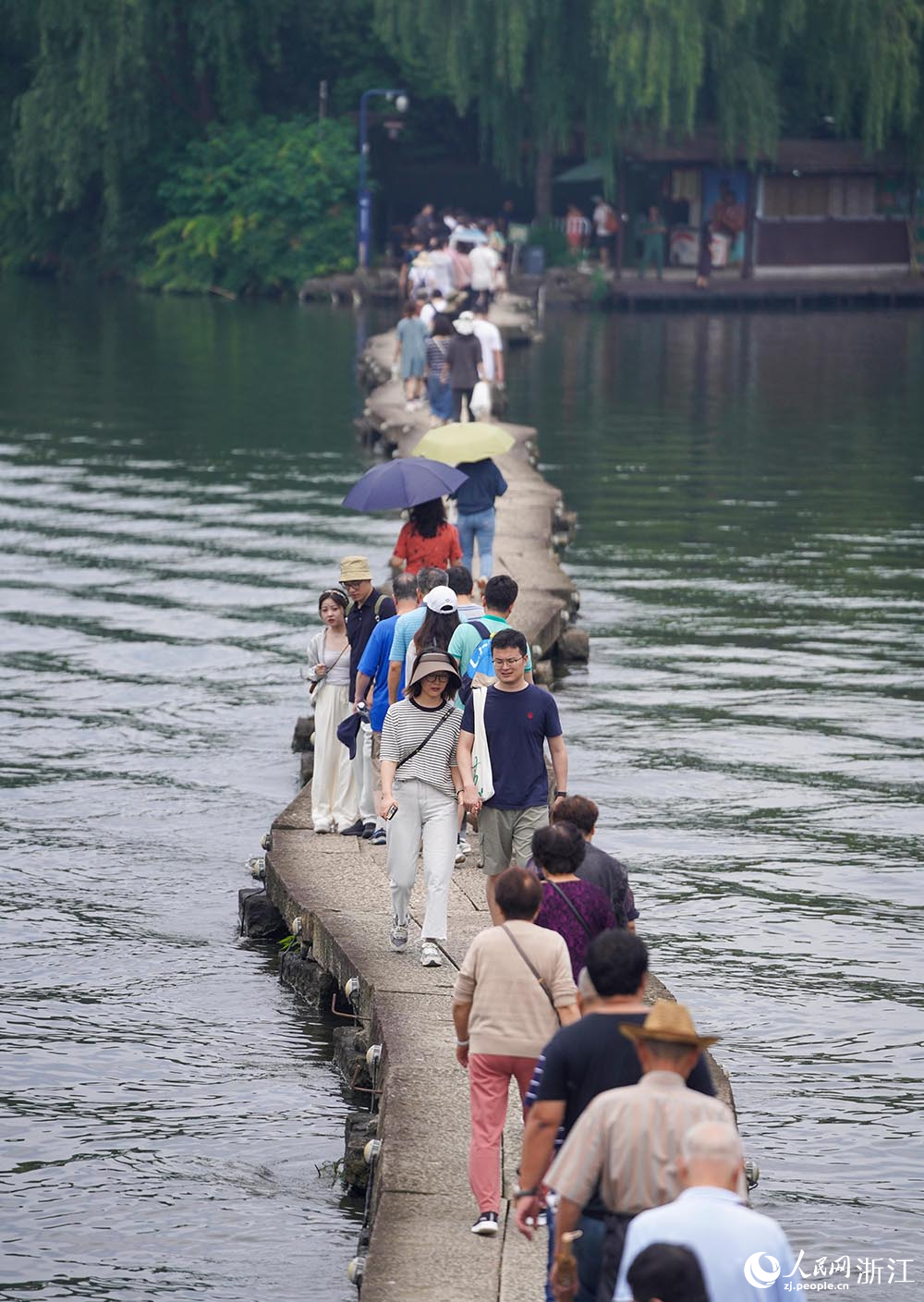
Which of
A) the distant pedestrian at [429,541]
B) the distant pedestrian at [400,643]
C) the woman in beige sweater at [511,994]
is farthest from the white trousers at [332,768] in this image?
the woman in beige sweater at [511,994]

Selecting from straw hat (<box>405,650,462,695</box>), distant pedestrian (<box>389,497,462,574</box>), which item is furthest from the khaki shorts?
distant pedestrian (<box>389,497,462,574</box>)

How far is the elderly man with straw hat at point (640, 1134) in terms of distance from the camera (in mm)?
6641

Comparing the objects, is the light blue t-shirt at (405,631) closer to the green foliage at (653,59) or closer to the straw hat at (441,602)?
the straw hat at (441,602)

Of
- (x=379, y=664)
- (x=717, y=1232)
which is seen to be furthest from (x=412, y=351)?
(x=717, y=1232)

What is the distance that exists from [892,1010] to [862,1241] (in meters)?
2.93

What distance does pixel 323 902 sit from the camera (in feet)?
43.2

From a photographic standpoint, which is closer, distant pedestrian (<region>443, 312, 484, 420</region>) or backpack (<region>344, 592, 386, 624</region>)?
backpack (<region>344, 592, 386, 624</region>)

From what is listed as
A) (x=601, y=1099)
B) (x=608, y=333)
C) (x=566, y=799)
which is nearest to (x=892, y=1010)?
(x=566, y=799)

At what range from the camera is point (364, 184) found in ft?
211

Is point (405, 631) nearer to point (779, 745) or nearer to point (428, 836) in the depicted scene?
point (428, 836)

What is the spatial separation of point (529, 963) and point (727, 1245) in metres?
2.41

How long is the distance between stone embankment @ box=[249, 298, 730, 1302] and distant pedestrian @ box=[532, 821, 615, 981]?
127 centimetres

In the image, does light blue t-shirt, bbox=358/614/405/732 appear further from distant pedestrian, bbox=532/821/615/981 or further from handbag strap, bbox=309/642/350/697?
distant pedestrian, bbox=532/821/615/981

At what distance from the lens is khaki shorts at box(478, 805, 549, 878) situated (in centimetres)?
1094
